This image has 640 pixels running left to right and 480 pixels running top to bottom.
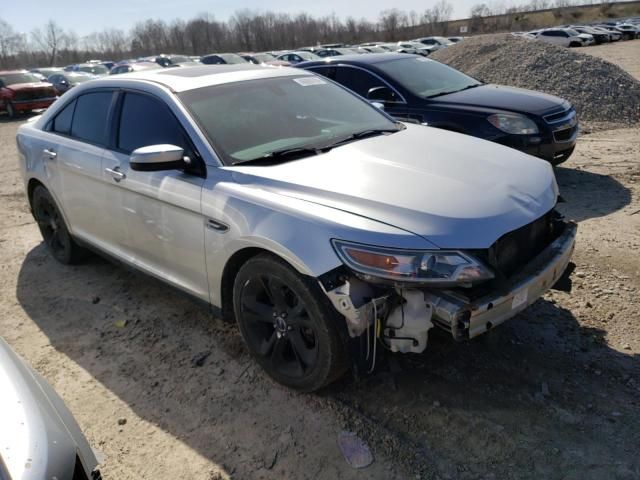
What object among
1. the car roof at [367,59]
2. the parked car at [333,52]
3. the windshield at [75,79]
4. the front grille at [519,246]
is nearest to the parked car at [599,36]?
the parked car at [333,52]

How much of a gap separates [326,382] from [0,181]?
799 cm

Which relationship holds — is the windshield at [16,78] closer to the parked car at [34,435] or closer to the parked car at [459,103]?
the parked car at [459,103]

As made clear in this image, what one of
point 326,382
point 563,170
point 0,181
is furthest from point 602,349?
point 0,181

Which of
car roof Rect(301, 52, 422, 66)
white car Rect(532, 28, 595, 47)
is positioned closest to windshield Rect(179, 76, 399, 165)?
car roof Rect(301, 52, 422, 66)

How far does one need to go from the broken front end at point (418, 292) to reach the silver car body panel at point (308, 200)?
0.06 meters

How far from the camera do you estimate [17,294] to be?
4.55m

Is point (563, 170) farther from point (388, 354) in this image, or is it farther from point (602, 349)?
point (388, 354)

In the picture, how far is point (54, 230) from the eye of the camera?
4.99 metres

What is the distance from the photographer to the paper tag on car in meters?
2.58

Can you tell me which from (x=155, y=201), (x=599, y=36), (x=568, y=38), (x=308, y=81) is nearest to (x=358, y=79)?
(x=308, y=81)

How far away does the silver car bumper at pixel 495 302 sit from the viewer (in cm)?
238

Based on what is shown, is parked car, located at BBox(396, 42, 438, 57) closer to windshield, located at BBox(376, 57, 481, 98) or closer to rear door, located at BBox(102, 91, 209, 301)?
windshield, located at BBox(376, 57, 481, 98)

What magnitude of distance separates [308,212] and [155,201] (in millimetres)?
1273

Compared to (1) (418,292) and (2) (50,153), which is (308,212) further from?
(2) (50,153)
